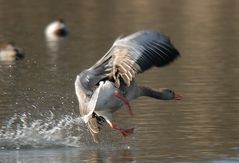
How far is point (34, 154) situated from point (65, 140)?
0.99m

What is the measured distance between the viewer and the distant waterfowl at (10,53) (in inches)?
869

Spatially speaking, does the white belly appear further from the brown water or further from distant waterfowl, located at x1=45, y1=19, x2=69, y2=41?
distant waterfowl, located at x1=45, y1=19, x2=69, y2=41

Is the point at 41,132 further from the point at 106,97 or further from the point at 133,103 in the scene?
the point at 133,103

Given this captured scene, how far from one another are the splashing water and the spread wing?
4.81 ft

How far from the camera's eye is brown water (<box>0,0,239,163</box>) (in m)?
12.2

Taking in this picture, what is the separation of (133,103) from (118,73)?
381 centimetres

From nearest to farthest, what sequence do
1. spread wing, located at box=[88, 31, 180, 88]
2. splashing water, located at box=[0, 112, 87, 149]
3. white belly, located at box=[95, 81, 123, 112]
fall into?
spread wing, located at box=[88, 31, 180, 88] < white belly, located at box=[95, 81, 123, 112] < splashing water, located at box=[0, 112, 87, 149]

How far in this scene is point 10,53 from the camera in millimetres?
22219

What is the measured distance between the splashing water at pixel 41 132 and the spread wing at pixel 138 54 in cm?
147

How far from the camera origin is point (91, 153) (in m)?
12.2

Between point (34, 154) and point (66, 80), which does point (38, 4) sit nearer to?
point (66, 80)

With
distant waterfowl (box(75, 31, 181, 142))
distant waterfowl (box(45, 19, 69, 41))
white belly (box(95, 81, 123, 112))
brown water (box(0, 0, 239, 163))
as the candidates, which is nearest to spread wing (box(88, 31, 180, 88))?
distant waterfowl (box(75, 31, 181, 142))

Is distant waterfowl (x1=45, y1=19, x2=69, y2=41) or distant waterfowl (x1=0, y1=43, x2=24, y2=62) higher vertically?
distant waterfowl (x1=45, y1=19, x2=69, y2=41)

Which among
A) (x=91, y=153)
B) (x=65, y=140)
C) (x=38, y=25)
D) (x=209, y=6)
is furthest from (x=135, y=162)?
(x=209, y=6)
